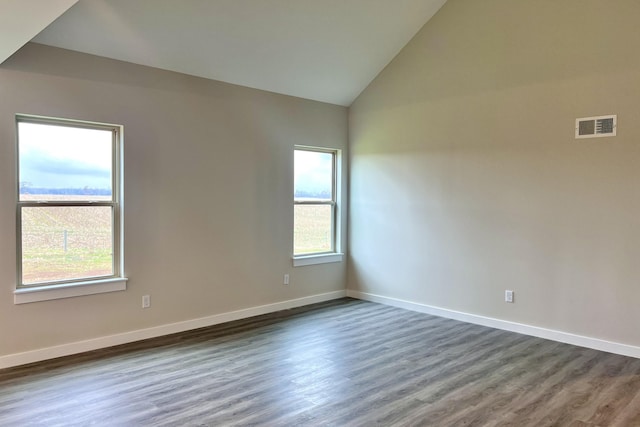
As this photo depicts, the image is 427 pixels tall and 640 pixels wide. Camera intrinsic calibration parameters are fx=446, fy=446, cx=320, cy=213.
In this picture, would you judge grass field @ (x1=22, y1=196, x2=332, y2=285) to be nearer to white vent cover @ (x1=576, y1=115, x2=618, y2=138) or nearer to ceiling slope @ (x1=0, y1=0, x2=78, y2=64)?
ceiling slope @ (x1=0, y1=0, x2=78, y2=64)

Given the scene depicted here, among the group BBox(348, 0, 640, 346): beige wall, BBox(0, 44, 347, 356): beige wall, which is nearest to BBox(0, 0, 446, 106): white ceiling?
BBox(0, 44, 347, 356): beige wall

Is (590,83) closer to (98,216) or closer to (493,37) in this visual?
(493,37)

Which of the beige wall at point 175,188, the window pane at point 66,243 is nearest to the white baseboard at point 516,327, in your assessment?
the beige wall at point 175,188

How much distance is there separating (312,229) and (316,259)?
0.39 metres

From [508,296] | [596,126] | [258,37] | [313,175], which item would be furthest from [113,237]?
[596,126]

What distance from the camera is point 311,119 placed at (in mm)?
5457

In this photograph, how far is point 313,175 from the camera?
5.68 metres

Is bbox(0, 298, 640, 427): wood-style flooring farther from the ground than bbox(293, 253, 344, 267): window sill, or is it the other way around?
bbox(293, 253, 344, 267): window sill

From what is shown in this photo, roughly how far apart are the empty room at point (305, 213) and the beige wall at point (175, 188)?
20 millimetres

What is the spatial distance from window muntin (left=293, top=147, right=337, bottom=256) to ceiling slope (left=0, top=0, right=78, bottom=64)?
3.11 meters

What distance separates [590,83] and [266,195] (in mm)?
3320

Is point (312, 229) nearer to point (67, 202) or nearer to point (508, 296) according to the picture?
point (508, 296)

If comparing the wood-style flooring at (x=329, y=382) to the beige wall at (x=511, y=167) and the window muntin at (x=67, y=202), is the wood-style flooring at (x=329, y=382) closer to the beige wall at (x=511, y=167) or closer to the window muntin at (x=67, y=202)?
the beige wall at (x=511, y=167)

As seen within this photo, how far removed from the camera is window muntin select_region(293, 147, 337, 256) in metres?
5.50
